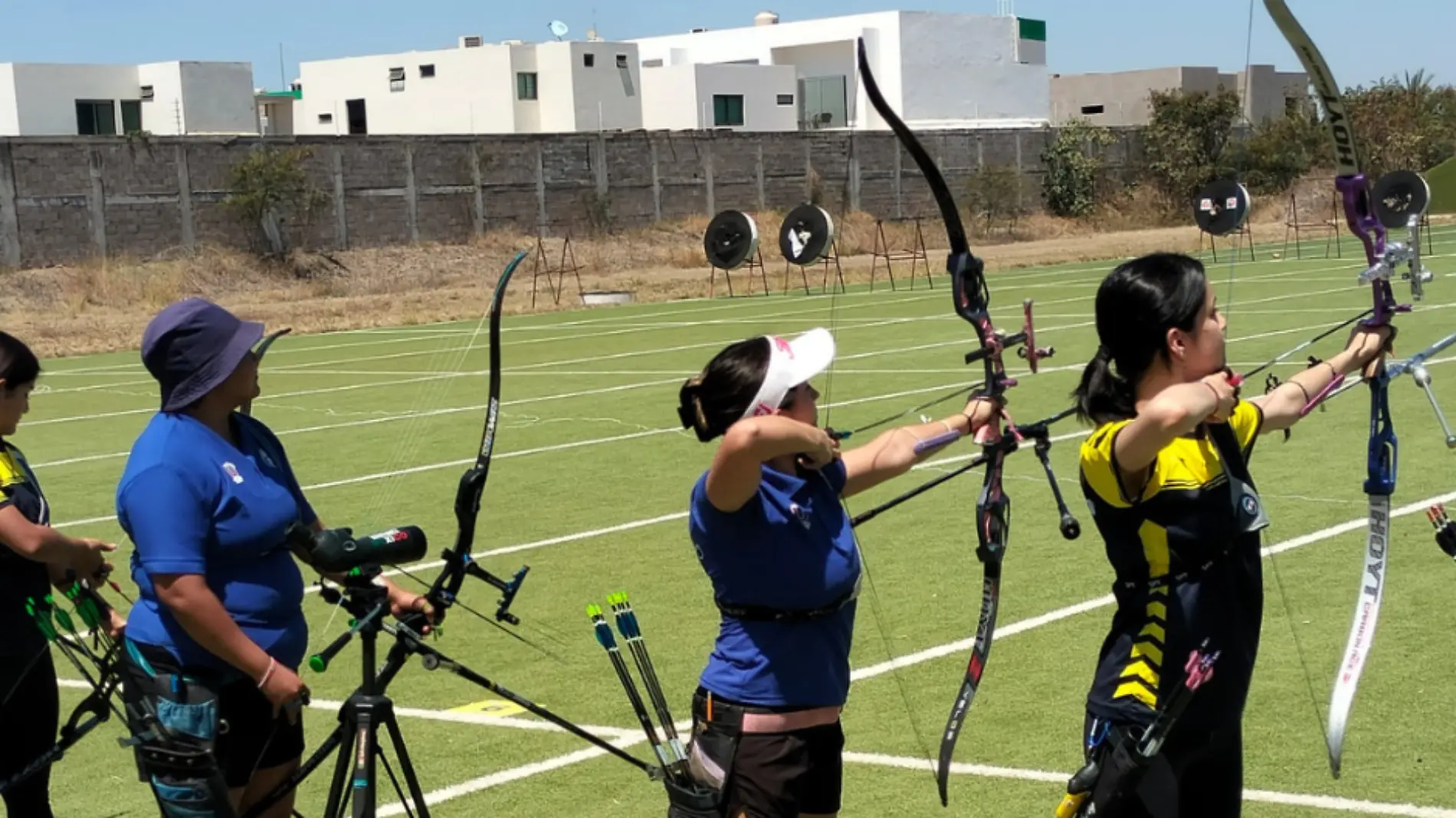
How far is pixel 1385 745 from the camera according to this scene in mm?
5797

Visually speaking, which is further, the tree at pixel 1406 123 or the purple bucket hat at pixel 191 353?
the tree at pixel 1406 123

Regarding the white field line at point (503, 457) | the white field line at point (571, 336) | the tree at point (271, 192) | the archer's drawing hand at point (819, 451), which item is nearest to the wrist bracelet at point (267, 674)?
the archer's drawing hand at point (819, 451)

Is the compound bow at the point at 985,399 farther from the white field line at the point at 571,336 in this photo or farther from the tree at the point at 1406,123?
the tree at the point at 1406,123

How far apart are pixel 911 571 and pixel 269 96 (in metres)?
71.8

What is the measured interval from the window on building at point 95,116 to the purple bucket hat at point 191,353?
65534 mm

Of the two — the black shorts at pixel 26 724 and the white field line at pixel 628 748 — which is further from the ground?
the black shorts at pixel 26 724

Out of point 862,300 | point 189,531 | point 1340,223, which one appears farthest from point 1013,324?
point 1340,223

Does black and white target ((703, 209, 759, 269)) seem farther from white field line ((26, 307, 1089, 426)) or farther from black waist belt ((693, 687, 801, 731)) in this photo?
black waist belt ((693, 687, 801, 731))

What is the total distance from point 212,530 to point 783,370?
4.36 ft

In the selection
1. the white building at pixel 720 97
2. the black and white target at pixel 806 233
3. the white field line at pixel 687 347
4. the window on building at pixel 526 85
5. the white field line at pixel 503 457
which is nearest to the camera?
the white field line at pixel 503 457

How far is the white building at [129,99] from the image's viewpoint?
62750 mm

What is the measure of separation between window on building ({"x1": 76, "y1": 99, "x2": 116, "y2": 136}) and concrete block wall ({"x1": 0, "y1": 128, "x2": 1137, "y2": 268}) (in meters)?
25.2

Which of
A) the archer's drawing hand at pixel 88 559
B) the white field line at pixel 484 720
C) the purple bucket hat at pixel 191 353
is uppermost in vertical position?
the purple bucket hat at pixel 191 353

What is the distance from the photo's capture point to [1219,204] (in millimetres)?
34062
